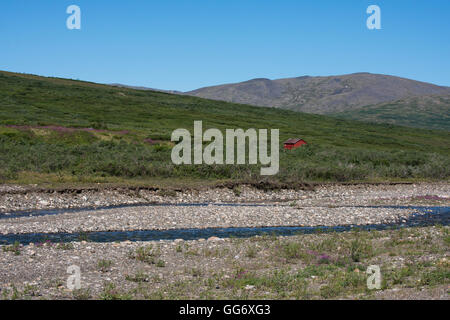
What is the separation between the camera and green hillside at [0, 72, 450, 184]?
39.2m

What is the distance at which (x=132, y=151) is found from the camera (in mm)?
48625

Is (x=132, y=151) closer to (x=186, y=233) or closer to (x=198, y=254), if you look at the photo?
(x=186, y=233)

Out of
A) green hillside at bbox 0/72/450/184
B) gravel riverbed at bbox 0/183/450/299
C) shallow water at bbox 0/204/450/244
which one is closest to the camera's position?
gravel riverbed at bbox 0/183/450/299

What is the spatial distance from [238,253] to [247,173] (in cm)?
2398

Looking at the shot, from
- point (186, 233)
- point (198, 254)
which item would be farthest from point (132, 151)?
point (198, 254)

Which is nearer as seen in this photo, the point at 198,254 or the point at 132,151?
the point at 198,254

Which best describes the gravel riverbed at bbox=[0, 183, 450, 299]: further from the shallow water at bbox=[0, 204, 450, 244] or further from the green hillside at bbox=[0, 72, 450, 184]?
the green hillside at bbox=[0, 72, 450, 184]

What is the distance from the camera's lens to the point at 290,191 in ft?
124

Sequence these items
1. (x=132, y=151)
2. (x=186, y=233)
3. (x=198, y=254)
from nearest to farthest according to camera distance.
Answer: (x=198, y=254)
(x=186, y=233)
(x=132, y=151)

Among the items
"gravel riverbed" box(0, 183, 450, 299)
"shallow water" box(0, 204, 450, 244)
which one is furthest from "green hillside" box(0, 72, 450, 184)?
"shallow water" box(0, 204, 450, 244)

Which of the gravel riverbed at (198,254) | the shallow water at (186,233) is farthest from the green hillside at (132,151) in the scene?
the shallow water at (186,233)

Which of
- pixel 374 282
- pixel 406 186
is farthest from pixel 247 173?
pixel 374 282

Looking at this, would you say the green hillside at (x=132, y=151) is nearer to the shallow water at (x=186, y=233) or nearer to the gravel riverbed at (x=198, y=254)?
the gravel riverbed at (x=198, y=254)

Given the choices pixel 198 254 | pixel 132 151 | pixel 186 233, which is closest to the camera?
pixel 198 254
